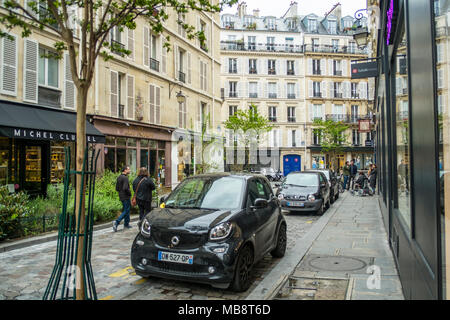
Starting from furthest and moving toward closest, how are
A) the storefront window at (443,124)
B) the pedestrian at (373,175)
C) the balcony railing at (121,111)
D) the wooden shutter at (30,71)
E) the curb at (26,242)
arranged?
the balcony railing at (121,111) < the pedestrian at (373,175) < the wooden shutter at (30,71) < the curb at (26,242) < the storefront window at (443,124)

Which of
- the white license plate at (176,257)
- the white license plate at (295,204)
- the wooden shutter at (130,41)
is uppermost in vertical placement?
the wooden shutter at (130,41)

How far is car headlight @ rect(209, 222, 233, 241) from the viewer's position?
15.8ft

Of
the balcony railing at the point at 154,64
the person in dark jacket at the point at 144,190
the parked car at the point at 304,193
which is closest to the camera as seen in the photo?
the person in dark jacket at the point at 144,190

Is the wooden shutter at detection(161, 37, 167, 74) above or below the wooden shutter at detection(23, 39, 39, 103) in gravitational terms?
above

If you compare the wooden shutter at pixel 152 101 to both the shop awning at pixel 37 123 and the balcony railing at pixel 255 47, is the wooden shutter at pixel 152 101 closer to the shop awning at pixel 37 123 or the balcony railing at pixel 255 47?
the shop awning at pixel 37 123

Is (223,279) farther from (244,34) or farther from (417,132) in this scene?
(244,34)

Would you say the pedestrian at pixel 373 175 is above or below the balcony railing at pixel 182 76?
below

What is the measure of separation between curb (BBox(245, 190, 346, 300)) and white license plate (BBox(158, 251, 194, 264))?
3.09 ft

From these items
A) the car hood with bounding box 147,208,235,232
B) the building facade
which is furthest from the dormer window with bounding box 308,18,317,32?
the building facade

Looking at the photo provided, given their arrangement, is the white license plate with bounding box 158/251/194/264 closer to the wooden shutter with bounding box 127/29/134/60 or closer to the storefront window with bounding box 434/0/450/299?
the storefront window with bounding box 434/0/450/299

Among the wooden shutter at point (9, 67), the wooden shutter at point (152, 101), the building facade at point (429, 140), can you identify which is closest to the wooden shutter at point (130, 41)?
the wooden shutter at point (152, 101)

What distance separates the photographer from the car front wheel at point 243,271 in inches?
190

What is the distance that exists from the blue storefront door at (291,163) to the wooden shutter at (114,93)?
34.3m

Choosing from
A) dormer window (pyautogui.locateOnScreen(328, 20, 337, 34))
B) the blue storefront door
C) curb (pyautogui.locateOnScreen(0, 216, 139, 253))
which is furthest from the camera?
dormer window (pyautogui.locateOnScreen(328, 20, 337, 34))
